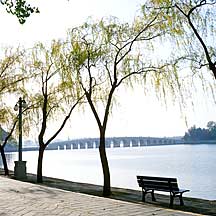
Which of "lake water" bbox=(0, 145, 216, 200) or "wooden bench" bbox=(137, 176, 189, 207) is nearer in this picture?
"wooden bench" bbox=(137, 176, 189, 207)

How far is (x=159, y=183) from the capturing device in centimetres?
1100

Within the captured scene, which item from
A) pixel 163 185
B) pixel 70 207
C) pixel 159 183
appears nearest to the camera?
pixel 70 207

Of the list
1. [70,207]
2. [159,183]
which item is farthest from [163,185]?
[70,207]

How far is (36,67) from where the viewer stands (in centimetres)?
1902

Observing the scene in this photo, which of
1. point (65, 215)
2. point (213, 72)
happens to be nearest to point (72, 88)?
point (213, 72)

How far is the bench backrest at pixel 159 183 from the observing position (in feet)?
34.5

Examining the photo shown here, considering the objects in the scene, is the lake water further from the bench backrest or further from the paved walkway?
the paved walkway

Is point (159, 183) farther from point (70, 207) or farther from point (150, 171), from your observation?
point (150, 171)

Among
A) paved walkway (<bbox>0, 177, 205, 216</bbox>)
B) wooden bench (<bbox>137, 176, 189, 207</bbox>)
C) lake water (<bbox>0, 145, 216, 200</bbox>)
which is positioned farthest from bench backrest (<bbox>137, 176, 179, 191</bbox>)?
lake water (<bbox>0, 145, 216, 200</bbox>)

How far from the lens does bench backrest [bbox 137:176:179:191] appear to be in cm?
1052

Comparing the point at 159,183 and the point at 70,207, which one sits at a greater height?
the point at 159,183

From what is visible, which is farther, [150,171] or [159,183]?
[150,171]

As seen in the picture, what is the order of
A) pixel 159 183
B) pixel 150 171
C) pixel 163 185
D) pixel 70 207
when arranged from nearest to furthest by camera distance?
pixel 70 207
pixel 163 185
pixel 159 183
pixel 150 171

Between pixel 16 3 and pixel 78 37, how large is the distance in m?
Result: 7.65
